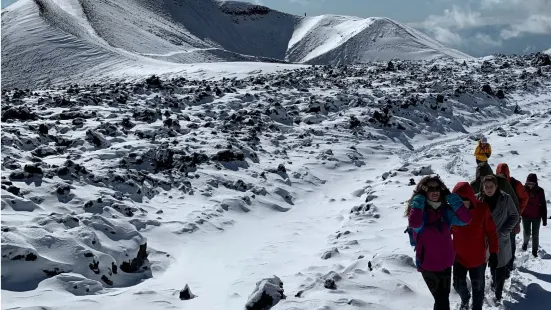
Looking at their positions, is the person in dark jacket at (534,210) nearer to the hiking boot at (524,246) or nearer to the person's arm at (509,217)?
the hiking boot at (524,246)

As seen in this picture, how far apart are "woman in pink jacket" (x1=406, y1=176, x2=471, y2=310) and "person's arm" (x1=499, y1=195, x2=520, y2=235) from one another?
4.35ft

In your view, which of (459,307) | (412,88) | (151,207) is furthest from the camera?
(412,88)

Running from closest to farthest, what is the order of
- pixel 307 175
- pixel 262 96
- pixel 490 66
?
pixel 307 175 → pixel 262 96 → pixel 490 66

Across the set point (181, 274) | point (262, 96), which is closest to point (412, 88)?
point (262, 96)

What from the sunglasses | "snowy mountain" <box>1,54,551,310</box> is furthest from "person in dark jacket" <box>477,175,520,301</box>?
the sunglasses

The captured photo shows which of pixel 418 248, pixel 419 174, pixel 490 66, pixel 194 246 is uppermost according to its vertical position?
pixel 490 66

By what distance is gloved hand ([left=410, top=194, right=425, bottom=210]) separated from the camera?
17.4ft

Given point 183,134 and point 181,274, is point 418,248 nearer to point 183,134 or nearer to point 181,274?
point 181,274

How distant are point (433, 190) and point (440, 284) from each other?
121cm

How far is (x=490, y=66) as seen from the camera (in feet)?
136

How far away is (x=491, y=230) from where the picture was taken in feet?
19.6

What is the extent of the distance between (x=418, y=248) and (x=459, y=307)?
157 centimetres

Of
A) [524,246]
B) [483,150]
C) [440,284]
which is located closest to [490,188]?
[440,284]

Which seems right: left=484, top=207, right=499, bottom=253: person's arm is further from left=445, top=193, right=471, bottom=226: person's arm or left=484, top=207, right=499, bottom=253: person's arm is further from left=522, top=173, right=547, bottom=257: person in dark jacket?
left=522, top=173, right=547, bottom=257: person in dark jacket
